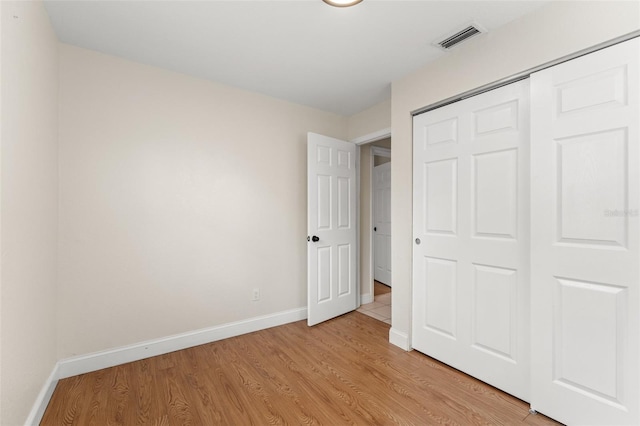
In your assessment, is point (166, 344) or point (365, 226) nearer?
point (166, 344)

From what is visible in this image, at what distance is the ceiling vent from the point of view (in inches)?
75.0

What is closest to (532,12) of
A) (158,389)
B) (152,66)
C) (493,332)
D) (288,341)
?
(493,332)

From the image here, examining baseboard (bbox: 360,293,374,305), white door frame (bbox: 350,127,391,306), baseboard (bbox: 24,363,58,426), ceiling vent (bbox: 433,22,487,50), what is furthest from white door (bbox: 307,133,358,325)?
baseboard (bbox: 24,363,58,426)

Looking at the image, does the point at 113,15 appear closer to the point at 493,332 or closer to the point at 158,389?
the point at 158,389

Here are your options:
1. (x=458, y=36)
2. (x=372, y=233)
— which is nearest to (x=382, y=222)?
(x=372, y=233)

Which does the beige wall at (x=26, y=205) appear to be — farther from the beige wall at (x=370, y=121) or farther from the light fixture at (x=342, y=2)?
the beige wall at (x=370, y=121)

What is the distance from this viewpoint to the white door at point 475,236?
1.84 metres

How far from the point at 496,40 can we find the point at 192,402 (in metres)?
3.16

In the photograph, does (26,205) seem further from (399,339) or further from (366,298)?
(366,298)

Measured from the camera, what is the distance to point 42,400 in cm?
170

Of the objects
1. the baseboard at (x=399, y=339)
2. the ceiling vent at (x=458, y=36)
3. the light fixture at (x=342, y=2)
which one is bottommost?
the baseboard at (x=399, y=339)

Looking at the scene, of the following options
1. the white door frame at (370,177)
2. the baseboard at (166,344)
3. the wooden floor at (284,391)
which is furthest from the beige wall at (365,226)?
the wooden floor at (284,391)

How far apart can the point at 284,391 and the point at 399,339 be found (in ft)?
3.80

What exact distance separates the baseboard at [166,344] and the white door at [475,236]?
1491mm
